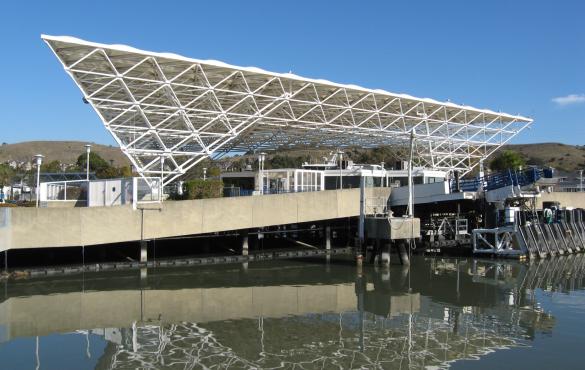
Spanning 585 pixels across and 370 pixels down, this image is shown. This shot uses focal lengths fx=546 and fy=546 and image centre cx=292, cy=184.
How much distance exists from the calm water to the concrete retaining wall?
2218 millimetres

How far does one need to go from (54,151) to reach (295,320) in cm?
15377

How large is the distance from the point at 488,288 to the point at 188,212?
661 inches

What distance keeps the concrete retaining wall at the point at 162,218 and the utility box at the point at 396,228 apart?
5753 millimetres

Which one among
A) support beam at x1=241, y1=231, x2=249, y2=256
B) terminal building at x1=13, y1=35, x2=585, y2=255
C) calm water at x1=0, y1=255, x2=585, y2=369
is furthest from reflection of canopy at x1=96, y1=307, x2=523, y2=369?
support beam at x1=241, y1=231, x2=249, y2=256

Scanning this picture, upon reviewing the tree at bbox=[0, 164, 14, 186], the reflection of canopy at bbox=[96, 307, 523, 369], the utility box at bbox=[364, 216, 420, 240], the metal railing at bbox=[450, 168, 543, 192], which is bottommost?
the reflection of canopy at bbox=[96, 307, 523, 369]

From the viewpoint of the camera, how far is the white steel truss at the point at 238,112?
37188 millimetres

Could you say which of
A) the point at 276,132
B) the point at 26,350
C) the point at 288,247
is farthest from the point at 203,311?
the point at 276,132

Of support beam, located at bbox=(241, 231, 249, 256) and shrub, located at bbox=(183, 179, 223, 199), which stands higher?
shrub, located at bbox=(183, 179, 223, 199)

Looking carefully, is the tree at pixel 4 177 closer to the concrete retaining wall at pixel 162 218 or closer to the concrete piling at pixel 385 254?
the concrete retaining wall at pixel 162 218

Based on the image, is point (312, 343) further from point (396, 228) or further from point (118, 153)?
point (118, 153)

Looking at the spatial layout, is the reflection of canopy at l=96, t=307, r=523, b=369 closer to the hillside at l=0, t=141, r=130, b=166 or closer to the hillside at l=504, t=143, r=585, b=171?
the hillside at l=504, t=143, r=585, b=171

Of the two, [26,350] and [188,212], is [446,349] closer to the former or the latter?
[26,350]

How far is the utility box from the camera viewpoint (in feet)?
101

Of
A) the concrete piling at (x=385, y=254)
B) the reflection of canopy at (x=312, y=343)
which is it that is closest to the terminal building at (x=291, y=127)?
the concrete piling at (x=385, y=254)
